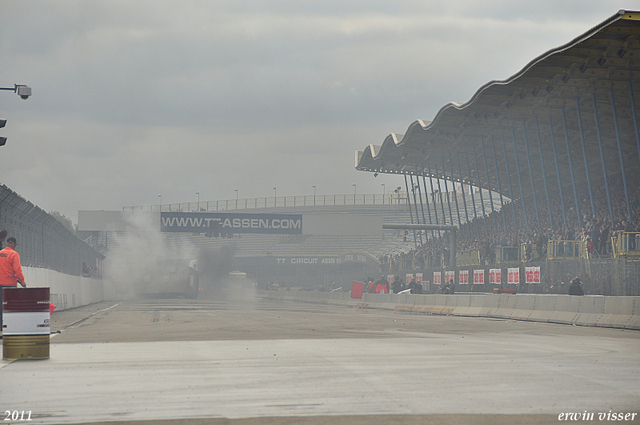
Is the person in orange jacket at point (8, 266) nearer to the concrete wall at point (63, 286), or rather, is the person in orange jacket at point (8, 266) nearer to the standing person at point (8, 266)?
the standing person at point (8, 266)

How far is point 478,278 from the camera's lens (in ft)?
118

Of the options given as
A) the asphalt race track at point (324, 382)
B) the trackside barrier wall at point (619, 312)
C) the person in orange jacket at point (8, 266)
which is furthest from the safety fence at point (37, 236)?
the trackside barrier wall at point (619, 312)

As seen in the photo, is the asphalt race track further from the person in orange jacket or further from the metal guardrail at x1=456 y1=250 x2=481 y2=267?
the metal guardrail at x1=456 y1=250 x2=481 y2=267

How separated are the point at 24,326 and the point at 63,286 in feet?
75.0

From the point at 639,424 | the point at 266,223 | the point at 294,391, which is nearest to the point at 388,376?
the point at 294,391

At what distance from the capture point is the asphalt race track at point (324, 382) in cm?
598

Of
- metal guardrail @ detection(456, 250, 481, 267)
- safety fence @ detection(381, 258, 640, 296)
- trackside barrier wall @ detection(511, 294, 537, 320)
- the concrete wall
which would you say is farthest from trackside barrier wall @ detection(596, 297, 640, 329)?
metal guardrail @ detection(456, 250, 481, 267)

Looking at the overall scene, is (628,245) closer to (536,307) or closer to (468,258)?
(536,307)

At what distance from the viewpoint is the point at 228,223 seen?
58781mm

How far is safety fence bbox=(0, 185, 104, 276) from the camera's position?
829 inches

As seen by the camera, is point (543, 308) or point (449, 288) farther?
point (449, 288)

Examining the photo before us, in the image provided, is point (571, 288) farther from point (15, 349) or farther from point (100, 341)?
point (15, 349)

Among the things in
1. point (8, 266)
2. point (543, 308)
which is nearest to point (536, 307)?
point (543, 308)

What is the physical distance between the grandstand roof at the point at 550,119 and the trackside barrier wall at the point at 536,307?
11265 millimetres
